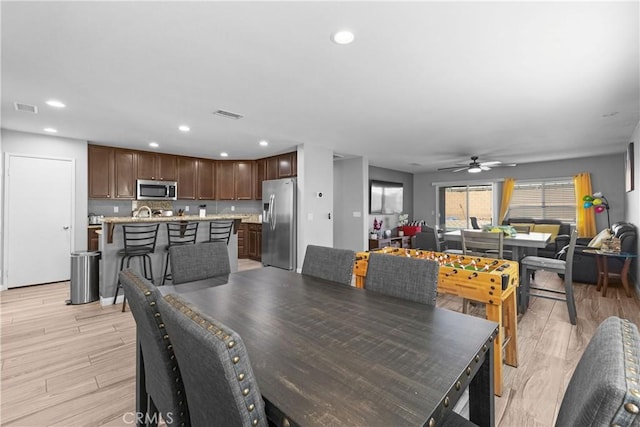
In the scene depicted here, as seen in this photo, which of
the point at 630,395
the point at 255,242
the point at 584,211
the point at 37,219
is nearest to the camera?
the point at 630,395

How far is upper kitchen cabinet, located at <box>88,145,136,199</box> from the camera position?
5.08 meters

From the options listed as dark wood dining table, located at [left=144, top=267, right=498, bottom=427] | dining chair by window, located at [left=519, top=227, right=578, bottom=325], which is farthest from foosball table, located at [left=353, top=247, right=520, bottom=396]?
dining chair by window, located at [left=519, top=227, right=578, bottom=325]

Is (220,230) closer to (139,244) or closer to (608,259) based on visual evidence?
(139,244)

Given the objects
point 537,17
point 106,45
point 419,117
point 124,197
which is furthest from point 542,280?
point 124,197

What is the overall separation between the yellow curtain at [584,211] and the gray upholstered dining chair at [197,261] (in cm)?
748

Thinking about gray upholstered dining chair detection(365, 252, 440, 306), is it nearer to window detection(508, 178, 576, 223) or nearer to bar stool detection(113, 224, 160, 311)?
bar stool detection(113, 224, 160, 311)

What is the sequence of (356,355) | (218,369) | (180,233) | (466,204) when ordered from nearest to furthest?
1. (218,369)
2. (356,355)
3. (180,233)
4. (466,204)

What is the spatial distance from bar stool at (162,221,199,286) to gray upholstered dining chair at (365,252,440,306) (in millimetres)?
2994

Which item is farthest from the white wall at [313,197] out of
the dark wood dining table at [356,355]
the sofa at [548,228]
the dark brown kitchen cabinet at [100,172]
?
the sofa at [548,228]

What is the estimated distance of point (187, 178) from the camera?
6.34m

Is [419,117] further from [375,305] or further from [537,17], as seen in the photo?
[375,305]

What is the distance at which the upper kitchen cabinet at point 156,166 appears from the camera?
5.67m

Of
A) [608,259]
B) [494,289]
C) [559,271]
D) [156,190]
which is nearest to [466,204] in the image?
[608,259]

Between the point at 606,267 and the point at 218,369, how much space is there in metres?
5.57
